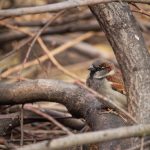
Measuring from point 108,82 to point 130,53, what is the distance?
1.03 metres

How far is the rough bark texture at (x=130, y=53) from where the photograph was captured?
→ 3.36m

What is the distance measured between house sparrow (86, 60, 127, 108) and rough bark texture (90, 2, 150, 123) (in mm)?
862

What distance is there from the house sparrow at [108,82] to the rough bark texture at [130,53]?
862mm

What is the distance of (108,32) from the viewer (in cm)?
352

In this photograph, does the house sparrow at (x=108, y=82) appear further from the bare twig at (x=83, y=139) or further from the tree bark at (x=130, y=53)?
the bare twig at (x=83, y=139)

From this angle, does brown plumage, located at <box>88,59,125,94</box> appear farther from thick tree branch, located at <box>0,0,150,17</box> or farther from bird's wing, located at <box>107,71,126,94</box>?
thick tree branch, located at <box>0,0,150,17</box>

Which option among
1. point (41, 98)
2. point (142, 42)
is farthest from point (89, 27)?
point (142, 42)

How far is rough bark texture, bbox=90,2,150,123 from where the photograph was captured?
3.36 meters

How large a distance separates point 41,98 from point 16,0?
12.3 feet

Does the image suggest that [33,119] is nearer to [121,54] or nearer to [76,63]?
[121,54]

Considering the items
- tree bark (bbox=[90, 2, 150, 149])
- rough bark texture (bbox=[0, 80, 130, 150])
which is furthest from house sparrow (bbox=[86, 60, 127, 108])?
tree bark (bbox=[90, 2, 150, 149])

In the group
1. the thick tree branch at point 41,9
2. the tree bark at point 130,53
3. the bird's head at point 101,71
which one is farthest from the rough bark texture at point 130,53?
the bird's head at point 101,71

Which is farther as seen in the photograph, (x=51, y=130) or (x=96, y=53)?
(x=96, y=53)

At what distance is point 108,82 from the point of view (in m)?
4.46
